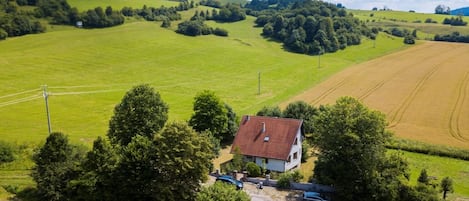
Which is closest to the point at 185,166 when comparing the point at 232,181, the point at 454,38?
the point at 232,181

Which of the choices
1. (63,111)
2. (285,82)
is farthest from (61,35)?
(285,82)

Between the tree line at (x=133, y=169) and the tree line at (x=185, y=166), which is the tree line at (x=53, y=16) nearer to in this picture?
the tree line at (x=133, y=169)

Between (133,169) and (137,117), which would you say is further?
(137,117)

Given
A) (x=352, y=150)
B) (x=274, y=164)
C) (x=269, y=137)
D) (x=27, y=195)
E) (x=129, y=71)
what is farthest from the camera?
(x=129, y=71)

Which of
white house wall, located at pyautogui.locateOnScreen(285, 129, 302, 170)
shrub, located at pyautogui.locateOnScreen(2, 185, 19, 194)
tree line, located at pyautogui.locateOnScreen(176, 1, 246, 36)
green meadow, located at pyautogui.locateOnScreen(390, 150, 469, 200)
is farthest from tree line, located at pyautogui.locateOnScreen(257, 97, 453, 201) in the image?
tree line, located at pyautogui.locateOnScreen(176, 1, 246, 36)

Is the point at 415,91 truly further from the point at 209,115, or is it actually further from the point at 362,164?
the point at 362,164
